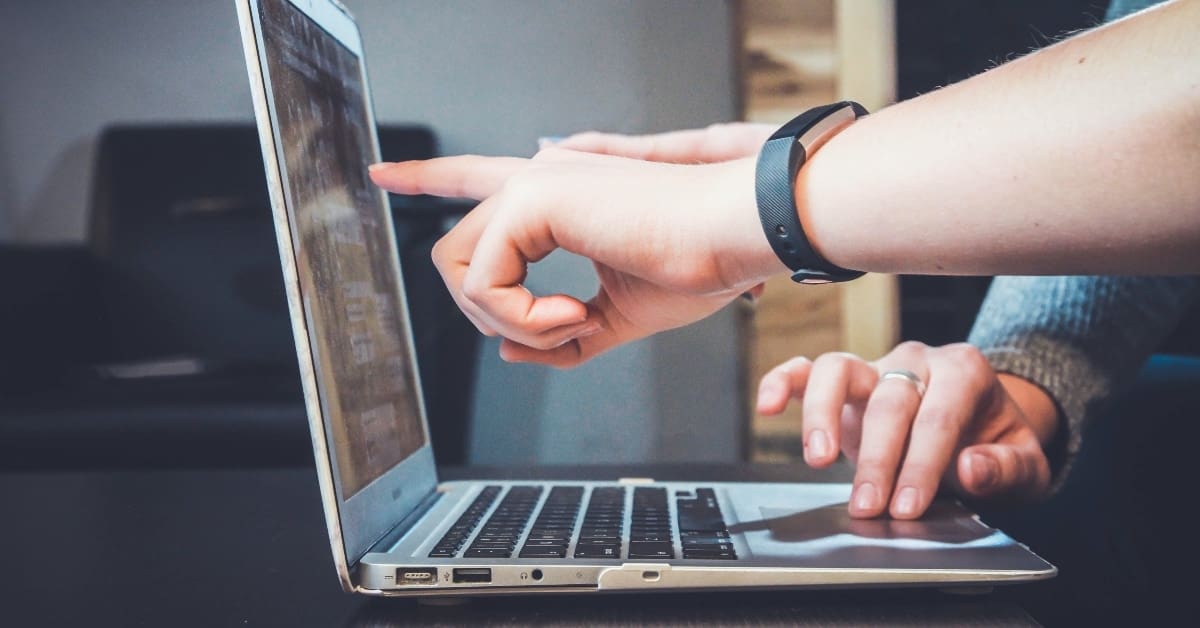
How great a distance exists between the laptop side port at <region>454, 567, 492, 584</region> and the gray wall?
1365 millimetres

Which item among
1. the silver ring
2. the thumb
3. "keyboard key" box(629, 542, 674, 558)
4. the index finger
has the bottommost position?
the thumb

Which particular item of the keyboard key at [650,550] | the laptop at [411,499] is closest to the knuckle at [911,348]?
the laptop at [411,499]

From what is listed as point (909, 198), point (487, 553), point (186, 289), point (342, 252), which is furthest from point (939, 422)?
point (186, 289)

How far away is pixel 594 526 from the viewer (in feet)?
1.90

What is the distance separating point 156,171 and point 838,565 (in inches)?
81.7

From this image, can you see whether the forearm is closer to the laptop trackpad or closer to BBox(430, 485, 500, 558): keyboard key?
the laptop trackpad

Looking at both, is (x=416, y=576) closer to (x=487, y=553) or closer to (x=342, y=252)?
(x=487, y=553)

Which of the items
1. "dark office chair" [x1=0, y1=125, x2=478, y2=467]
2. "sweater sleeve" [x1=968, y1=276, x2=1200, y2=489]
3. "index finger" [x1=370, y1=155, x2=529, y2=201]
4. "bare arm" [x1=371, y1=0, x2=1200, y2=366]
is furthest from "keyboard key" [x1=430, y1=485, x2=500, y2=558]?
"dark office chair" [x1=0, y1=125, x2=478, y2=467]

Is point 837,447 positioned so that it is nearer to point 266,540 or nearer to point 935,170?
point 935,170

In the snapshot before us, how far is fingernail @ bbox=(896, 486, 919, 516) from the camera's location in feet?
1.98

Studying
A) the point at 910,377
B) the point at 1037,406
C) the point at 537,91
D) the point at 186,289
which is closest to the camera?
the point at 910,377

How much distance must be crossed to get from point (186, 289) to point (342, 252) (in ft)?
5.55

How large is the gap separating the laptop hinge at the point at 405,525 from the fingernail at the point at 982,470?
401mm

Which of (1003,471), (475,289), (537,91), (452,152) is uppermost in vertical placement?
(537,91)
